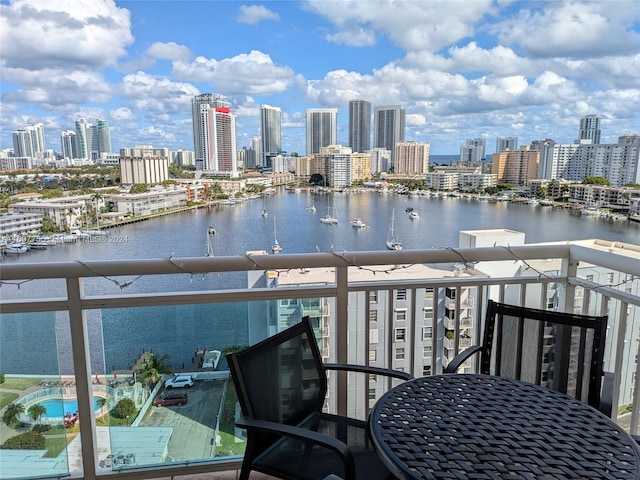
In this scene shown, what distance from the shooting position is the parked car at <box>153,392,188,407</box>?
2.23 metres

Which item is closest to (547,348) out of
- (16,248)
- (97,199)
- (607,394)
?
(607,394)

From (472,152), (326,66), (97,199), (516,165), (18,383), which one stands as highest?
(326,66)

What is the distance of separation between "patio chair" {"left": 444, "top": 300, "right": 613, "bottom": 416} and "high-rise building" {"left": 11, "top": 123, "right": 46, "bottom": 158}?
253 inches

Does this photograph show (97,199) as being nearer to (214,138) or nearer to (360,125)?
(214,138)

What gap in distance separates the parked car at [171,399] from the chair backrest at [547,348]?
1.50 m

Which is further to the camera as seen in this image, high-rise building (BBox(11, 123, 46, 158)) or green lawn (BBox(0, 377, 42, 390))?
high-rise building (BBox(11, 123, 46, 158))

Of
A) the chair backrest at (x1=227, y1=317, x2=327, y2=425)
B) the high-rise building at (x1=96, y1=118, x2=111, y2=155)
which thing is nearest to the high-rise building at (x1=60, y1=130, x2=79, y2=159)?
the high-rise building at (x1=96, y1=118, x2=111, y2=155)

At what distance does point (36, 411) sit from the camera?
2133 millimetres

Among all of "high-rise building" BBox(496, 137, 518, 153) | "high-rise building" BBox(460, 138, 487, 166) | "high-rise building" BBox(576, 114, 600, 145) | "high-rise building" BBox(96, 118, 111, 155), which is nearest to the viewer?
"high-rise building" BBox(96, 118, 111, 155)

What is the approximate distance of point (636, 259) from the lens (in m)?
2.06

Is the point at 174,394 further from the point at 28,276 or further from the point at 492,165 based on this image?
the point at 492,165

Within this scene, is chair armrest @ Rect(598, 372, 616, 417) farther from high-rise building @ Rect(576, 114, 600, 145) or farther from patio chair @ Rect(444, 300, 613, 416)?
high-rise building @ Rect(576, 114, 600, 145)

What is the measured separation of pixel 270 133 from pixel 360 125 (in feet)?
9.62

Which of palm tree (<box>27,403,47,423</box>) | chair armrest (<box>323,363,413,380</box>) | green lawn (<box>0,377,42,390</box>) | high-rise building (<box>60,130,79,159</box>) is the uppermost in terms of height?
high-rise building (<box>60,130,79,159</box>)
